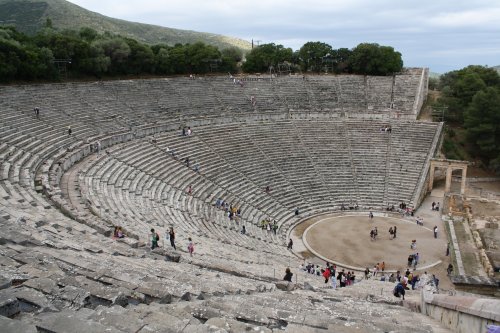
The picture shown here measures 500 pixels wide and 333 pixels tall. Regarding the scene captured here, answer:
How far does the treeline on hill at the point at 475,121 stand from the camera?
35250 millimetres

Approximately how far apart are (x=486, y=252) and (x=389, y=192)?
30.3ft

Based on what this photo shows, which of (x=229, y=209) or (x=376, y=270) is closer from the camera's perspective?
(x=376, y=270)

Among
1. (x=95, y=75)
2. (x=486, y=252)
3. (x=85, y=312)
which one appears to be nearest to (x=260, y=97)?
(x=95, y=75)

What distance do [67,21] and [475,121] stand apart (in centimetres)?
7114

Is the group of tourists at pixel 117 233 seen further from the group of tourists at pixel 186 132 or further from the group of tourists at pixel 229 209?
the group of tourists at pixel 186 132

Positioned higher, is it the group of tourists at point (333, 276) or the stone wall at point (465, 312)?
the stone wall at point (465, 312)

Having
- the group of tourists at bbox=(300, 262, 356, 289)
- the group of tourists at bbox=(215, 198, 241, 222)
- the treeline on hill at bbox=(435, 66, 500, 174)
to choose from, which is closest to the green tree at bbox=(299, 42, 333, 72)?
the treeline on hill at bbox=(435, 66, 500, 174)

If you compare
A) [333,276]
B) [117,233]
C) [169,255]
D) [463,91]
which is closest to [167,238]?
[117,233]

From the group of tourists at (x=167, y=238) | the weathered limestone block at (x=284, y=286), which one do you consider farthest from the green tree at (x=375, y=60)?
the weathered limestone block at (x=284, y=286)

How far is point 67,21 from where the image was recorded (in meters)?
79.8

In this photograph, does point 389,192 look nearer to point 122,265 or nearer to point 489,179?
point 489,179

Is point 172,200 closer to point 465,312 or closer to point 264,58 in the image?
point 465,312

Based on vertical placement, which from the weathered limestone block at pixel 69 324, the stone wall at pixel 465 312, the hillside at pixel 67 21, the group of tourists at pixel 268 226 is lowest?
the group of tourists at pixel 268 226

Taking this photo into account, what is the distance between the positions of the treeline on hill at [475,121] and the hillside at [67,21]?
51.7 m
